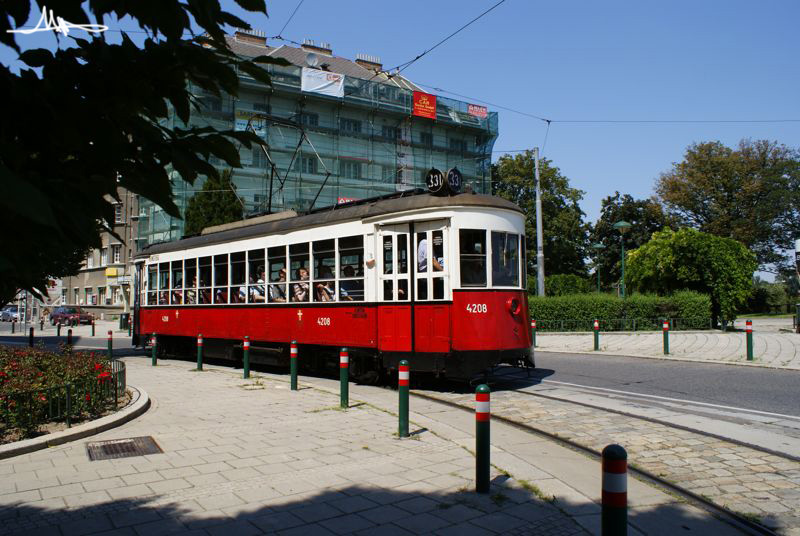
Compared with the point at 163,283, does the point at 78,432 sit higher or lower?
lower

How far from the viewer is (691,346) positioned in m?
19.5

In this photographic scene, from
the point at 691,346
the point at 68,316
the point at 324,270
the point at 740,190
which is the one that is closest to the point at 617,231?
the point at 740,190

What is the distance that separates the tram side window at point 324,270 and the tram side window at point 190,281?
5549mm

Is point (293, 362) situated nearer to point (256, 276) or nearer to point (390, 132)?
point (256, 276)

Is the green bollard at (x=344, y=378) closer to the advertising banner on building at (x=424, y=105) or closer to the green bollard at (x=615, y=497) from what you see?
the green bollard at (x=615, y=497)

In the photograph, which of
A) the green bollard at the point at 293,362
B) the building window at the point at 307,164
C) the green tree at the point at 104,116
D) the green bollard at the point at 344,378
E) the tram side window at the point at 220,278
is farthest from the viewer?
the building window at the point at 307,164

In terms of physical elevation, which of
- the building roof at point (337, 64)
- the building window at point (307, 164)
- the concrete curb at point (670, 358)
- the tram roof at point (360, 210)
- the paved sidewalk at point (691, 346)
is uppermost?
the building roof at point (337, 64)

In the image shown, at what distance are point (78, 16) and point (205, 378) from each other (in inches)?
485

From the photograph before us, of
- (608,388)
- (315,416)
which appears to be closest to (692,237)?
(608,388)

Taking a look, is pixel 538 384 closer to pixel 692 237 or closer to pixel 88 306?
pixel 692 237

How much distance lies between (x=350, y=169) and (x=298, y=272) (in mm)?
41931

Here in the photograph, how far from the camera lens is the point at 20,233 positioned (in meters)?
1.95

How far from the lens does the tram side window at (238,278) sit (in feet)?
50.3

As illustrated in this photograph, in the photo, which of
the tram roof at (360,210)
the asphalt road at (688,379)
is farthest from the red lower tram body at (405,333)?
the asphalt road at (688,379)
